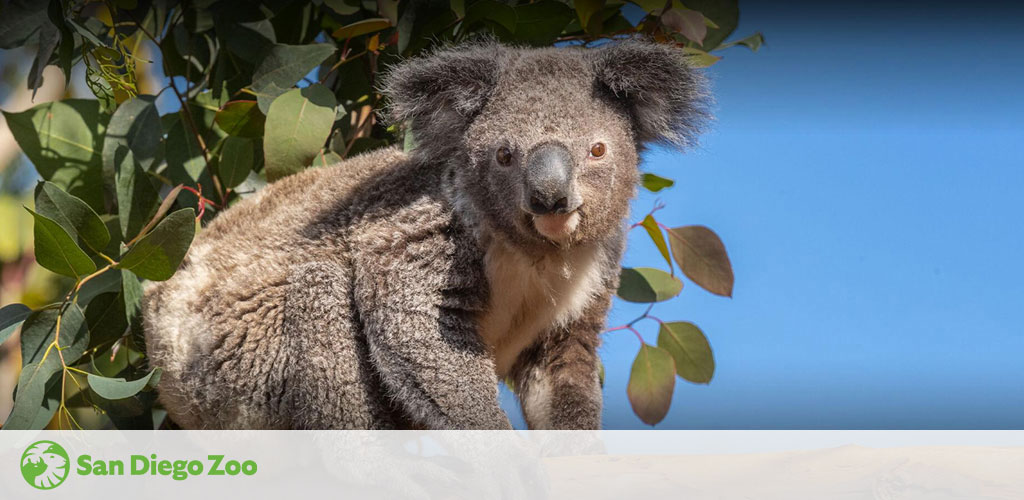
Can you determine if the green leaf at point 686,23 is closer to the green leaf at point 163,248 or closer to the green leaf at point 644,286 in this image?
the green leaf at point 644,286

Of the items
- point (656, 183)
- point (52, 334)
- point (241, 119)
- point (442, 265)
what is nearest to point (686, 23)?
point (656, 183)

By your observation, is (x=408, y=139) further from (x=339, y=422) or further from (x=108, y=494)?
(x=108, y=494)

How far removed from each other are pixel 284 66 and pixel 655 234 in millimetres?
1202

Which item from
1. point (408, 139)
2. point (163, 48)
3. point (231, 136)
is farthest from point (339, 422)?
point (163, 48)

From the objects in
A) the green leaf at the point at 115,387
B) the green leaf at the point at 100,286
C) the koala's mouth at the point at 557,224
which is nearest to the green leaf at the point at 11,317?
the green leaf at the point at 100,286

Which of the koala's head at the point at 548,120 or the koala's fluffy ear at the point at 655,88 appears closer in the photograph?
the koala's head at the point at 548,120

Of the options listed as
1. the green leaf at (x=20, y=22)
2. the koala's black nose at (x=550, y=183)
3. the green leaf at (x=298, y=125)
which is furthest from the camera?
the green leaf at (x=298, y=125)

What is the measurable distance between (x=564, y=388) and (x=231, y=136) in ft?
4.10

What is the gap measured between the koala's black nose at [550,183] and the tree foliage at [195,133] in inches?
28.6

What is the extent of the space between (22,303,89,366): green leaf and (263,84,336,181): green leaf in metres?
0.67

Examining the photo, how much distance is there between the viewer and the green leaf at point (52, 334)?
2.10 metres

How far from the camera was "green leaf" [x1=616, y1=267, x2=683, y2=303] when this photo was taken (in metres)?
2.85

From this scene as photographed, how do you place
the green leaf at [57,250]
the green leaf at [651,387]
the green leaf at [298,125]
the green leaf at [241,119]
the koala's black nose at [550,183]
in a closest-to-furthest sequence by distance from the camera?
the koala's black nose at [550,183] < the green leaf at [57,250] < the green leaf at [298,125] < the green leaf at [241,119] < the green leaf at [651,387]

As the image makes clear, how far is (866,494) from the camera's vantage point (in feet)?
6.64
